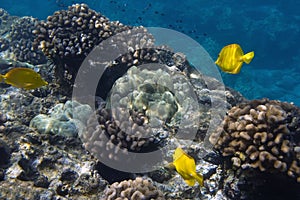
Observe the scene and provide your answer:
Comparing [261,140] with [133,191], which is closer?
[133,191]

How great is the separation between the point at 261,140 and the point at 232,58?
4.10 ft

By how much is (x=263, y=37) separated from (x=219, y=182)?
2358cm

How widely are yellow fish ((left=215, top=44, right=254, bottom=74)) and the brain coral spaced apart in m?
0.70

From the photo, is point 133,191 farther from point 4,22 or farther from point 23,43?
point 4,22

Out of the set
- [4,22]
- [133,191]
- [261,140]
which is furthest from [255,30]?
[133,191]

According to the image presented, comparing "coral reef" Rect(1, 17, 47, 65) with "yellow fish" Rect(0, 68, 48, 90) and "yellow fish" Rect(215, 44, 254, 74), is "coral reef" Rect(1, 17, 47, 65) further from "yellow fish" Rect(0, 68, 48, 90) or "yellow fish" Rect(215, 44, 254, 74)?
"yellow fish" Rect(215, 44, 254, 74)

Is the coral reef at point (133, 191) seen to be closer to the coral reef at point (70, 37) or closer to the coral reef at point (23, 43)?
the coral reef at point (70, 37)

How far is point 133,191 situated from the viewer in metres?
3.57

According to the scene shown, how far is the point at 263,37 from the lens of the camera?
80.8ft

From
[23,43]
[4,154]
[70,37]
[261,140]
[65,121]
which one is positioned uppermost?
[23,43]

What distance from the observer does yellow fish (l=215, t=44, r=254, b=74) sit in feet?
12.7

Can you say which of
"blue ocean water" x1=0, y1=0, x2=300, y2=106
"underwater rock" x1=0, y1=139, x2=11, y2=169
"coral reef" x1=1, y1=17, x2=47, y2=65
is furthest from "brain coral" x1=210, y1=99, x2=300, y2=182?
"blue ocean water" x1=0, y1=0, x2=300, y2=106

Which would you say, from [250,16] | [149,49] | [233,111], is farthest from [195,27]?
[233,111]

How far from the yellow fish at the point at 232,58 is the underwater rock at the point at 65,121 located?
2.62m
